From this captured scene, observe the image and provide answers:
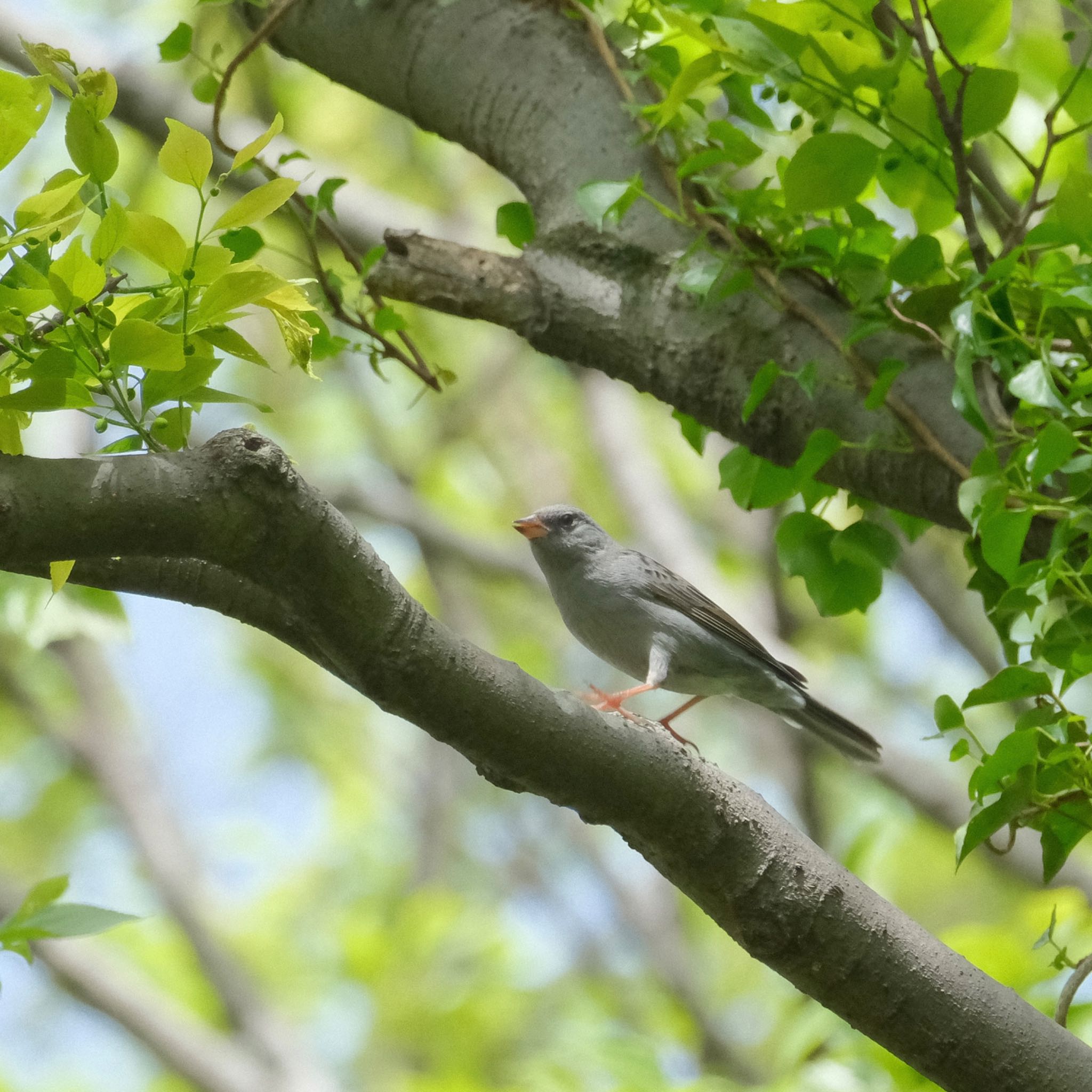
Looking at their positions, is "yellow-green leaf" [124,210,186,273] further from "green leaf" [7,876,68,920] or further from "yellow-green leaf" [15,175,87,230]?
"green leaf" [7,876,68,920]

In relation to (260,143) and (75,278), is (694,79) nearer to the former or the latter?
(260,143)

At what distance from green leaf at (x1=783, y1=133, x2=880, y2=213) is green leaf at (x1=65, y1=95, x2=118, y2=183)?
1062mm

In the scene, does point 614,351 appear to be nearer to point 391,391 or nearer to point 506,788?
point 506,788

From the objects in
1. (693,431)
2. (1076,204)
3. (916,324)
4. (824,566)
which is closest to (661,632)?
(693,431)

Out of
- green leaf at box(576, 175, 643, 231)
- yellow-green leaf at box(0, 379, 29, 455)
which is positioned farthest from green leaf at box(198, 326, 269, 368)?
green leaf at box(576, 175, 643, 231)

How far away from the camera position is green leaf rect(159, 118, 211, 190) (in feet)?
4.07

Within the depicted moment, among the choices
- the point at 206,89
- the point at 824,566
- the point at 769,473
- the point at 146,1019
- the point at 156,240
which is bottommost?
the point at 146,1019

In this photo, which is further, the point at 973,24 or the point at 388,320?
the point at 388,320

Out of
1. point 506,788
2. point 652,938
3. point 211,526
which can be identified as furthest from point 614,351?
point 652,938

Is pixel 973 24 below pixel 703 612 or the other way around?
the other way around

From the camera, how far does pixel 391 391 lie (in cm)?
784

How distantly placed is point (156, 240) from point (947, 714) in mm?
1282

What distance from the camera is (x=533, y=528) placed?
3199 mm

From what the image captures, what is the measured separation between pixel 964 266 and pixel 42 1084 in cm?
645
